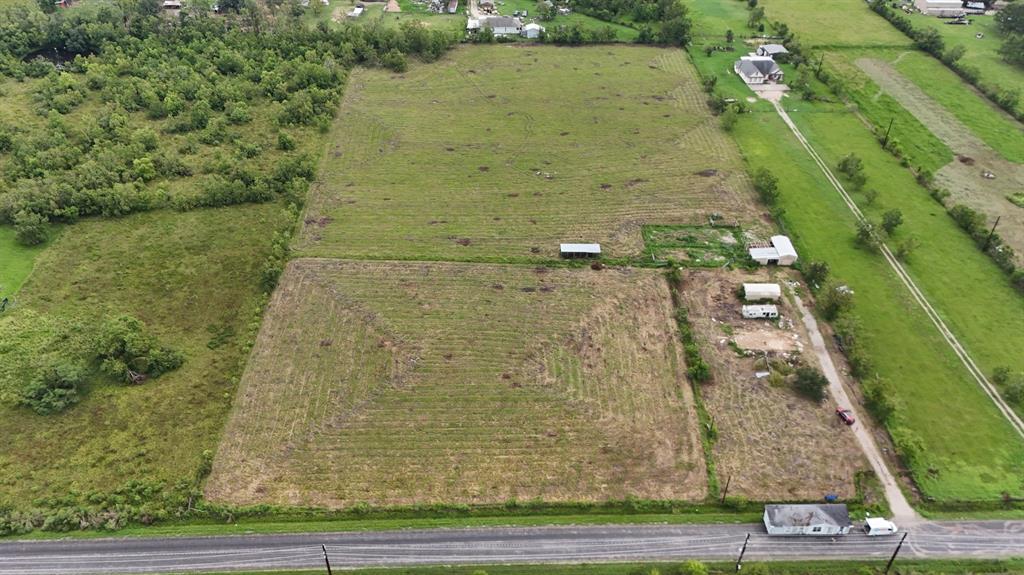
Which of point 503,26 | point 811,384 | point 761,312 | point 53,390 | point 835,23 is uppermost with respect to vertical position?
point 835,23

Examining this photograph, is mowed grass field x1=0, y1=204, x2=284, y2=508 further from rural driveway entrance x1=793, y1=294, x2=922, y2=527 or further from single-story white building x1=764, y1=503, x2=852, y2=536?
rural driveway entrance x1=793, y1=294, x2=922, y2=527

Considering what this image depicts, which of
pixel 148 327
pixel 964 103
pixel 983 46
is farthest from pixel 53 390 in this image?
pixel 983 46

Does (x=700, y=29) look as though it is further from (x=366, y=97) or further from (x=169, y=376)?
(x=169, y=376)

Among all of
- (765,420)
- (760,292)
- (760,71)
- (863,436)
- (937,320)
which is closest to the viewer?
(863,436)

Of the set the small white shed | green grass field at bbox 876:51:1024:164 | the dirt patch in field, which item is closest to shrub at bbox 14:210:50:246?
the small white shed

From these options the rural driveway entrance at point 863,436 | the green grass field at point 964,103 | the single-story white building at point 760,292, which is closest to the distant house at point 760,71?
the green grass field at point 964,103

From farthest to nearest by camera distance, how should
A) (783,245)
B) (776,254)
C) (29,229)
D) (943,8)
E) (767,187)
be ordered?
(943,8) → (767,187) → (29,229) → (783,245) → (776,254)

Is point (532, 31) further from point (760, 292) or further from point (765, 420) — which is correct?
point (765, 420)

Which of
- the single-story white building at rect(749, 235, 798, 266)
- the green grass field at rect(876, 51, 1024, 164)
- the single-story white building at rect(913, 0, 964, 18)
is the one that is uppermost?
the single-story white building at rect(913, 0, 964, 18)
